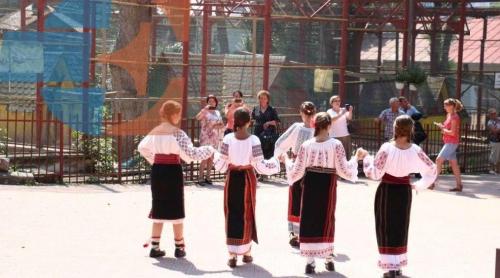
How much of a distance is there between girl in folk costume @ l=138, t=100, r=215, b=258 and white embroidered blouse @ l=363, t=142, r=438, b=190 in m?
1.67

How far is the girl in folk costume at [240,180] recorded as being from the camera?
29.7 feet

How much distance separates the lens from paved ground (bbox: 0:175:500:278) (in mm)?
8906

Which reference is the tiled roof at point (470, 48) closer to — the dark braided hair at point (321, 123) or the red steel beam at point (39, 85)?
the red steel beam at point (39, 85)

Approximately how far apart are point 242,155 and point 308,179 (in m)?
0.65

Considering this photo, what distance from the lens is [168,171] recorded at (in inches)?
369

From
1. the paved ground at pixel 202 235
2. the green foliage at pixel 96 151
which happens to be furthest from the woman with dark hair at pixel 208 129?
Answer: the green foliage at pixel 96 151

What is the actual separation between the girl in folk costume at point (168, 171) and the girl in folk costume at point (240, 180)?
14.3 inches

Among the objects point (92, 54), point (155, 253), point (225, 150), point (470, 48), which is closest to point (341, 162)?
point (225, 150)

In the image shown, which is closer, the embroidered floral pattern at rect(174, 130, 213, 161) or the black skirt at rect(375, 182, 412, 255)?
the black skirt at rect(375, 182, 412, 255)

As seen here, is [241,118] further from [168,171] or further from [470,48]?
[470,48]

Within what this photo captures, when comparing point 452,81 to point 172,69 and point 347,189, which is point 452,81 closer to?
point 172,69

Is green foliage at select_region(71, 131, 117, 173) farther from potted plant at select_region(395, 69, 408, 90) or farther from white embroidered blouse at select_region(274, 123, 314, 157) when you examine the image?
potted plant at select_region(395, 69, 408, 90)

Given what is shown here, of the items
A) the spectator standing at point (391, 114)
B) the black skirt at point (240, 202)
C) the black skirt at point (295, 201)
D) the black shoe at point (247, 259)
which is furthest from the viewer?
the spectator standing at point (391, 114)

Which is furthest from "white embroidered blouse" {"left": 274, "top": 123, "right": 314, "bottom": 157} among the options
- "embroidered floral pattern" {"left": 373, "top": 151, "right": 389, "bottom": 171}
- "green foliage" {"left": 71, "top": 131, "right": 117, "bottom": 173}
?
"green foliage" {"left": 71, "top": 131, "right": 117, "bottom": 173}
